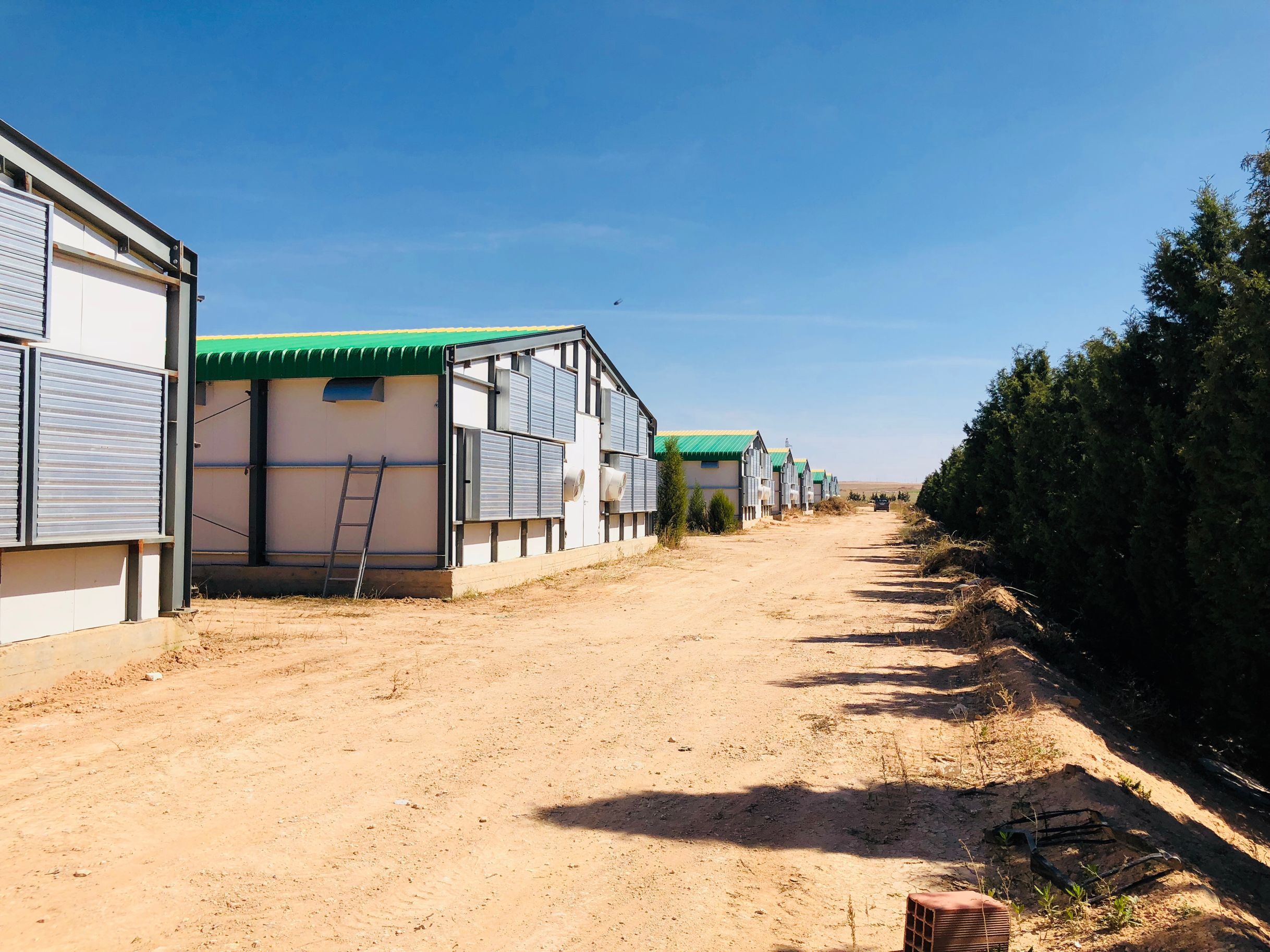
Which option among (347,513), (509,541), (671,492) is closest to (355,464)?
(347,513)

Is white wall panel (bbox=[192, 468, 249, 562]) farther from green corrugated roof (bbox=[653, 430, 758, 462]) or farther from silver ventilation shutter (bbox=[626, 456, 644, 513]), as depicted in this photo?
green corrugated roof (bbox=[653, 430, 758, 462])

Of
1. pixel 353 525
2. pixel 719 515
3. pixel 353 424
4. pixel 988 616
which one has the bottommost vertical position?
pixel 988 616

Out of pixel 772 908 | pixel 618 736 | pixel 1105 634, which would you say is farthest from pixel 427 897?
pixel 1105 634

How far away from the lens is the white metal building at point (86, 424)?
7.62 metres

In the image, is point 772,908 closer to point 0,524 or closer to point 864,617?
point 0,524

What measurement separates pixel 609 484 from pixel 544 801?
1863 cm

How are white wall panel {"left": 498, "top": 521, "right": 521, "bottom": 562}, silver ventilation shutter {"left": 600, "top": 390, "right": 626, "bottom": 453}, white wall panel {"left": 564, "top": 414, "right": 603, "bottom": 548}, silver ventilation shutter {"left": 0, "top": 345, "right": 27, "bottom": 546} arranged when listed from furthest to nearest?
silver ventilation shutter {"left": 600, "top": 390, "right": 626, "bottom": 453}, white wall panel {"left": 564, "top": 414, "right": 603, "bottom": 548}, white wall panel {"left": 498, "top": 521, "right": 521, "bottom": 562}, silver ventilation shutter {"left": 0, "top": 345, "right": 27, "bottom": 546}

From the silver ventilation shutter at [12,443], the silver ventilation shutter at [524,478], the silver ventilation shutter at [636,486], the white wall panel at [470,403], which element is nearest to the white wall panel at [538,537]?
the silver ventilation shutter at [524,478]

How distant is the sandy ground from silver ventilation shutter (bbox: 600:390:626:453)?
14.1m

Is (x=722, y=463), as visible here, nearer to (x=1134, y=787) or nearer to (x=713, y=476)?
(x=713, y=476)

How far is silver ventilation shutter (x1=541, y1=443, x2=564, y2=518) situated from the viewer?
62.0 ft

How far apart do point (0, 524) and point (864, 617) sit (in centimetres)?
1129

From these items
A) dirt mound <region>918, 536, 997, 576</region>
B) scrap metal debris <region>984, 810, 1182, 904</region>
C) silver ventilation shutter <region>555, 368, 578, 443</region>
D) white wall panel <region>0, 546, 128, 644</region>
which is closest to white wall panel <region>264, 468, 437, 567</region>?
silver ventilation shutter <region>555, 368, 578, 443</region>

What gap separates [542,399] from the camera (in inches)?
747
